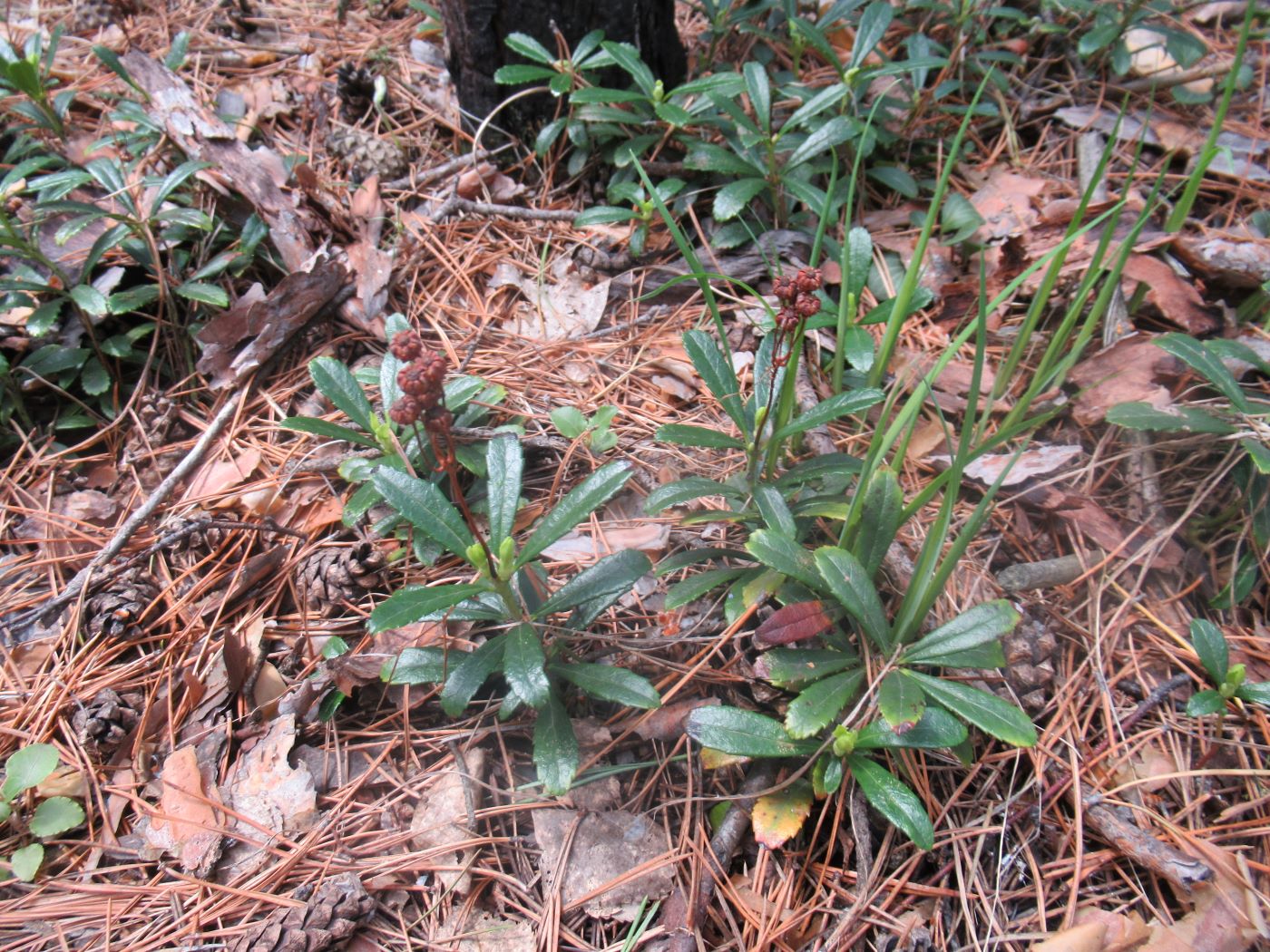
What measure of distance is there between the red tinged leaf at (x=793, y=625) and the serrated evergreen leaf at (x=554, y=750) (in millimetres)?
369

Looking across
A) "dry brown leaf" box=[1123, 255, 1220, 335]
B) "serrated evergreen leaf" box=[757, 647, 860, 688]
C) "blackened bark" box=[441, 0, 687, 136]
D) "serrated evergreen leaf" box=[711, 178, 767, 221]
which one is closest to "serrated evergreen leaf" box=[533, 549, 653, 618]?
"serrated evergreen leaf" box=[757, 647, 860, 688]

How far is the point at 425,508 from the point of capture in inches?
55.1

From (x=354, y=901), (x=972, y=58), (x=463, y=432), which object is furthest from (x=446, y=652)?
(x=972, y=58)

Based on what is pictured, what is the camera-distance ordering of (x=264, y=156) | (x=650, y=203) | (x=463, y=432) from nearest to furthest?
1. (x=463, y=432)
2. (x=650, y=203)
3. (x=264, y=156)

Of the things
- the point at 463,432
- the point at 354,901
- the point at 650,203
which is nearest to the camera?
the point at 354,901

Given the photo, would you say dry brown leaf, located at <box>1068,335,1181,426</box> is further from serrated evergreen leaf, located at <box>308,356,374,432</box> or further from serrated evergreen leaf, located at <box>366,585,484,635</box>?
serrated evergreen leaf, located at <box>308,356,374,432</box>

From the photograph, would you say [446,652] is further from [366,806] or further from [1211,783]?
[1211,783]

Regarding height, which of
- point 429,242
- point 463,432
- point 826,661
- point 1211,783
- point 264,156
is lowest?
point 1211,783

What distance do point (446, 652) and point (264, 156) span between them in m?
1.77

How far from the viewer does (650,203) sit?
2135 mm

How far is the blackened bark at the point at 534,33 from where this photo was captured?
226 centimetres

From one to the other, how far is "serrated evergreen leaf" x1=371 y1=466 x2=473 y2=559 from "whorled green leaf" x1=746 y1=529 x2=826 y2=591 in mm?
529

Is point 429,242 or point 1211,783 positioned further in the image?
point 429,242

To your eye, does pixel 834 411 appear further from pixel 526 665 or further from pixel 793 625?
pixel 526 665
